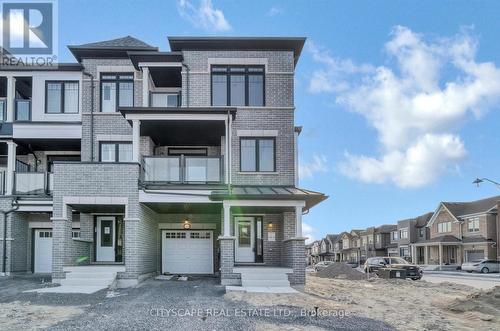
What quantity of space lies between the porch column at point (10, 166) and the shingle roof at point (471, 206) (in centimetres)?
4444

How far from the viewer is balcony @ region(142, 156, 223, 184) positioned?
18.6 metres

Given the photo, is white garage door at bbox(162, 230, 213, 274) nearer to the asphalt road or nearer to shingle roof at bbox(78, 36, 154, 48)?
shingle roof at bbox(78, 36, 154, 48)

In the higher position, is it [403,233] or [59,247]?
[59,247]

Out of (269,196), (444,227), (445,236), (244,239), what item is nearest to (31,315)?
(269,196)

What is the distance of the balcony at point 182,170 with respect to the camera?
18609mm

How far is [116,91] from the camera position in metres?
21.6

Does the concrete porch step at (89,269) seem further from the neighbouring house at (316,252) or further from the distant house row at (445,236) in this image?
the neighbouring house at (316,252)

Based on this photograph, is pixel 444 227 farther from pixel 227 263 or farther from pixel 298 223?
pixel 227 263

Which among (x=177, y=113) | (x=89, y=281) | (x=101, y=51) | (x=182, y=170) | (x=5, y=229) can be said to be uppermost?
(x=101, y=51)

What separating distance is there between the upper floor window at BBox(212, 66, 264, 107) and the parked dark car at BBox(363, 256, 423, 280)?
14413mm

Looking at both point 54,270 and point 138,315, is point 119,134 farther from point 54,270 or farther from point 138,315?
point 138,315

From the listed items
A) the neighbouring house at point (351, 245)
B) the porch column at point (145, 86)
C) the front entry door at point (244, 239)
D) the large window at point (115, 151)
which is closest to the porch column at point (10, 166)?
the large window at point (115, 151)

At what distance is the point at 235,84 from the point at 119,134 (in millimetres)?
5513

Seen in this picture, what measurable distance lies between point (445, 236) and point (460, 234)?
5.52 ft
